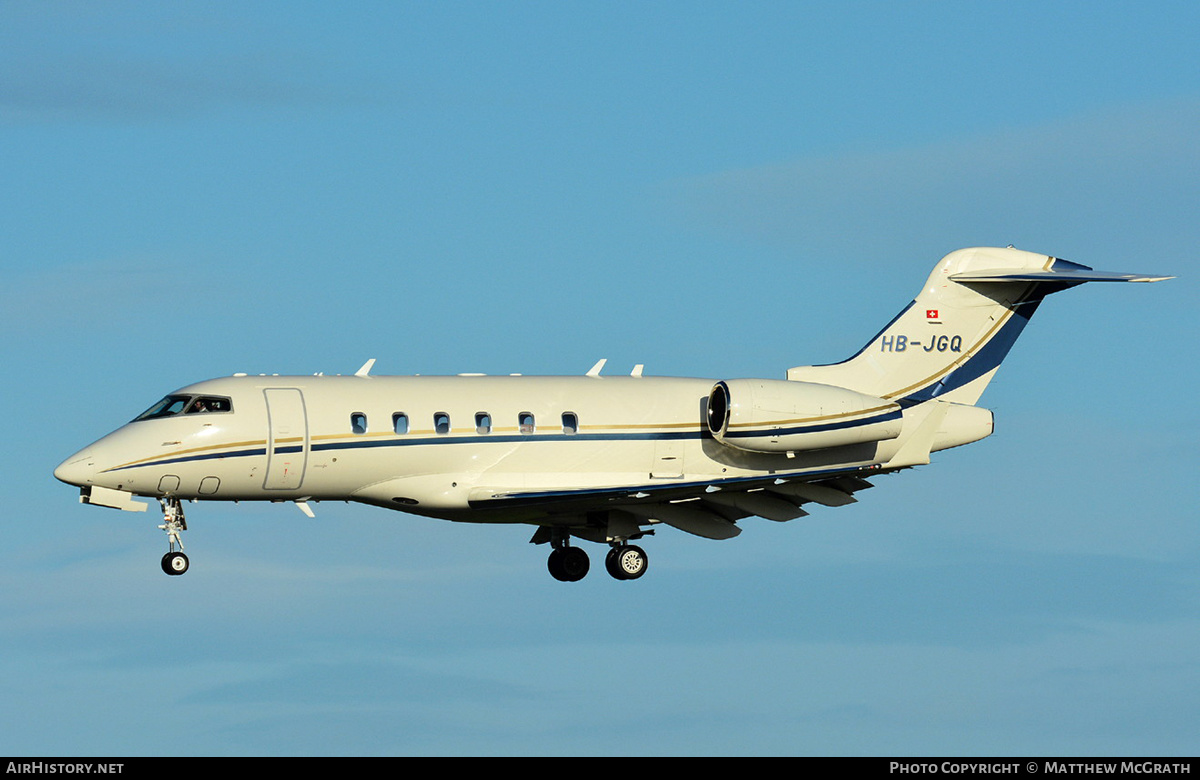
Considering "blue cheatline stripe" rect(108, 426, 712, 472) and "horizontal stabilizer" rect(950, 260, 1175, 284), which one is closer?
"blue cheatline stripe" rect(108, 426, 712, 472)

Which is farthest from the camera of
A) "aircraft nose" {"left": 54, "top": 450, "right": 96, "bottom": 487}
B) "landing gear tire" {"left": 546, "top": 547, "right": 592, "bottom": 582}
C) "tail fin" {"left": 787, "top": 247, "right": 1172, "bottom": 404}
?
"tail fin" {"left": 787, "top": 247, "right": 1172, "bottom": 404}

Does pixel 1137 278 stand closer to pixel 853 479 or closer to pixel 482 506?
pixel 853 479

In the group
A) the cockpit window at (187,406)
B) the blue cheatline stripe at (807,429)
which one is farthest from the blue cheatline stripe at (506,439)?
the cockpit window at (187,406)

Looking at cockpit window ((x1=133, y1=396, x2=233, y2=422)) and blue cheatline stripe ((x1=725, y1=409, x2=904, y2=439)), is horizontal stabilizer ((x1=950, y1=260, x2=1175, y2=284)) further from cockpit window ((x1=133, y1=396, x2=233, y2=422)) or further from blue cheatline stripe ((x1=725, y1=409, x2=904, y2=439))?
cockpit window ((x1=133, y1=396, x2=233, y2=422))

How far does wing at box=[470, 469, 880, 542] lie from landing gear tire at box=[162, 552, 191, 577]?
18.4ft

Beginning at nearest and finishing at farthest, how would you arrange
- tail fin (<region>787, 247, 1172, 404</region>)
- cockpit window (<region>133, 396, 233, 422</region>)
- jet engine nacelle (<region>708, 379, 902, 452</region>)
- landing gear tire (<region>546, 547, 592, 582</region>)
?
cockpit window (<region>133, 396, 233, 422</region>) → jet engine nacelle (<region>708, 379, 902, 452</region>) → landing gear tire (<region>546, 547, 592, 582</region>) → tail fin (<region>787, 247, 1172, 404</region>)

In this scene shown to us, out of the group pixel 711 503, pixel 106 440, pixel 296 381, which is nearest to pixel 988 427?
pixel 711 503

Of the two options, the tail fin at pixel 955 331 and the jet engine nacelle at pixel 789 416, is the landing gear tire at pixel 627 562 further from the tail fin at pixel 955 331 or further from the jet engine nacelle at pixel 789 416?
the tail fin at pixel 955 331

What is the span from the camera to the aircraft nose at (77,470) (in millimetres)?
33500

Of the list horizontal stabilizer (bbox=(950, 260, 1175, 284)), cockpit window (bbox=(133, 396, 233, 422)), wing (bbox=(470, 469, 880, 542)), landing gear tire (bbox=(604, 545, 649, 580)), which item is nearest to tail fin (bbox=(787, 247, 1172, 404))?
horizontal stabilizer (bbox=(950, 260, 1175, 284))

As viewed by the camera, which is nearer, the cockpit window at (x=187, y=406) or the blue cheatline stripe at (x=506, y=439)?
the blue cheatline stripe at (x=506, y=439)

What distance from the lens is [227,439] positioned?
33.9 meters

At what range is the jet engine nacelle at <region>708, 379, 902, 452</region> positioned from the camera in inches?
1427

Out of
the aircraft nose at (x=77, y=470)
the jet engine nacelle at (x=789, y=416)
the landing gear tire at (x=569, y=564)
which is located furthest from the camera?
the landing gear tire at (x=569, y=564)
